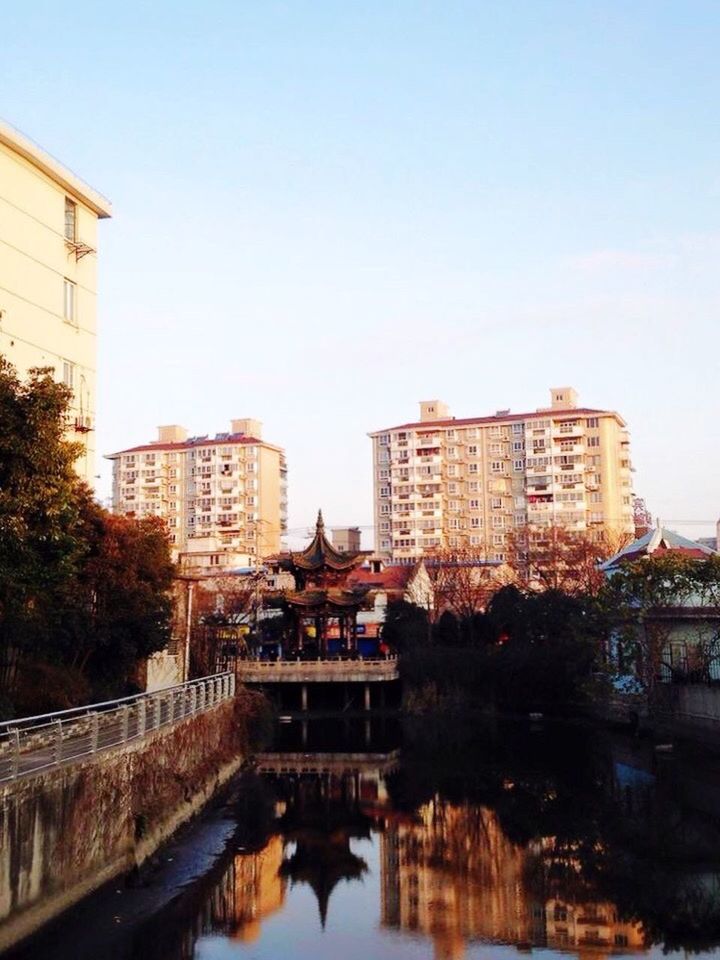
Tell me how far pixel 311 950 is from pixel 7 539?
8.85 m

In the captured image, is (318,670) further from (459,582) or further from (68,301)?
(68,301)

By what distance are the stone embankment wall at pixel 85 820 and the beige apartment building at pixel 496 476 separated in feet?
259

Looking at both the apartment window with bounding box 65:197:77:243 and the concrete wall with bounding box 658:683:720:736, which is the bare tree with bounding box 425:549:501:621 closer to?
the concrete wall with bounding box 658:683:720:736

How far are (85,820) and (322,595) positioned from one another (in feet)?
138

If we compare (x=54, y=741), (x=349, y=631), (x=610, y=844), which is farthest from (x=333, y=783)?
(x=349, y=631)

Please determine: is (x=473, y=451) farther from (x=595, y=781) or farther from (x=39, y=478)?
(x=39, y=478)

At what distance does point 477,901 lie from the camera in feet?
57.2

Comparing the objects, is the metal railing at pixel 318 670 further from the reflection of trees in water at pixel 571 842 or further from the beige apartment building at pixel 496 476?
the beige apartment building at pixel 496 476

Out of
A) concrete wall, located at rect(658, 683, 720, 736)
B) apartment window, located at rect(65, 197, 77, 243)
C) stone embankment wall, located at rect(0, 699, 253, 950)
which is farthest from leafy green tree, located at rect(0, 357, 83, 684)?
concrete wall, located at rect(658, 683, 720, 736)

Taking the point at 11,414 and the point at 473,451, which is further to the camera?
the point at 473,451

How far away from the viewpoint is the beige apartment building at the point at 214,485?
113875mm

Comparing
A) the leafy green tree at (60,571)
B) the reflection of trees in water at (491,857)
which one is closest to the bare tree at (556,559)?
the reflection of trees in water at (491,857)

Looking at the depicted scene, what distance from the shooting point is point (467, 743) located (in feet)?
132

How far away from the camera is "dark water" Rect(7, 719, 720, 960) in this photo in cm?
1537
